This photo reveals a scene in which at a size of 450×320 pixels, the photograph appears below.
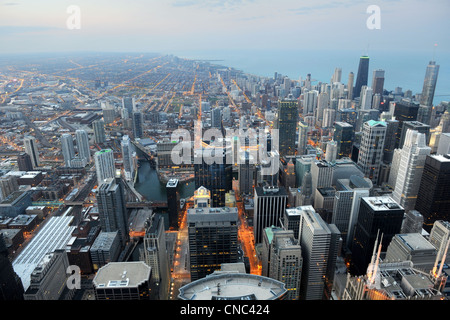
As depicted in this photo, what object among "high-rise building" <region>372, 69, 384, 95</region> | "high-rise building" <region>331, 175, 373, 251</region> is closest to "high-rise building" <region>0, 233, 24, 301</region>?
"high-rise building" <region>331, 175, 373, 251</region>

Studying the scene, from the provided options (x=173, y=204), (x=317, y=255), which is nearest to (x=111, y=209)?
(x=173, y=204)

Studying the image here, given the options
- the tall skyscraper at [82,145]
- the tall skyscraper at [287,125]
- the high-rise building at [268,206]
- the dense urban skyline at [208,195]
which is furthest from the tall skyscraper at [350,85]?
the tall skyscraper at [82,145]

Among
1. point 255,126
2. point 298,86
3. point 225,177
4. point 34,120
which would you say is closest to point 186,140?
point 255,126

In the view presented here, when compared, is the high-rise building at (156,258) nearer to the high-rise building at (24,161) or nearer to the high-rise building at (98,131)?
the high-rise building at (24,161)

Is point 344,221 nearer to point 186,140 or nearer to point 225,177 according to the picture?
point 225,177

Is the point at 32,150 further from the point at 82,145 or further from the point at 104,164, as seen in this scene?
the point at 104,164

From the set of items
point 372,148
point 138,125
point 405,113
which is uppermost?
point 405,113

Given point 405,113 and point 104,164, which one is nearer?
point 104,164
